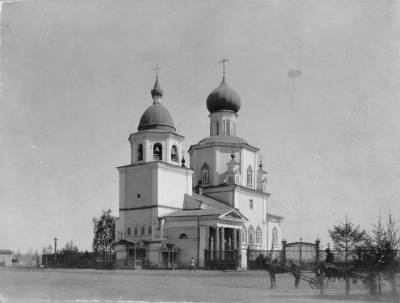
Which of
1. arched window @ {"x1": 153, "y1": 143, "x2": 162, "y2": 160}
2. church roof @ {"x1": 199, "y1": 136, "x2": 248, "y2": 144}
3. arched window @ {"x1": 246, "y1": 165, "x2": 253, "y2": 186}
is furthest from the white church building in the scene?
arched window @ {"x1": 246, "y1": 165, "x2": 253, "y2": 186}

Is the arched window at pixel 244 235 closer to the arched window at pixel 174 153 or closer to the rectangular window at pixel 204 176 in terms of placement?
the rectangular window at pixel 204 176

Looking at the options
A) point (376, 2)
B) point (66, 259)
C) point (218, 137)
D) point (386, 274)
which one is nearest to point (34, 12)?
point (376, 2)

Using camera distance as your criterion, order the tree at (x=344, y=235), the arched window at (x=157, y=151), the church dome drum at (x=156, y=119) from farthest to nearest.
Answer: the church dome drum at (x=156, y=119) → the arched window at (x=157, y=151) → the tree at (x=344, y=235)

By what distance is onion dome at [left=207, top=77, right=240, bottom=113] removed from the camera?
46750 millimetres

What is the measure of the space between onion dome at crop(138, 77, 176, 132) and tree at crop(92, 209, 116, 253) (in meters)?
19.5

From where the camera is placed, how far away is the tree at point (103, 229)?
56625 millimetres

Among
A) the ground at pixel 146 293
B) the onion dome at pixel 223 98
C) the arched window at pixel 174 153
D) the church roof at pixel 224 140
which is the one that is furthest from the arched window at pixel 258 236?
the ground at pixel 146 293

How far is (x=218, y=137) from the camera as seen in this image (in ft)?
155

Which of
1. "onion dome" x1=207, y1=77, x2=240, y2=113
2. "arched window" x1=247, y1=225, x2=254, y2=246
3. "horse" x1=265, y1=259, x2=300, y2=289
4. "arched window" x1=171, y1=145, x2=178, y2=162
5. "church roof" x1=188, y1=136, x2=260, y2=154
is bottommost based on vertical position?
"horse" x1=265, y1=259, x2=300, y2=289

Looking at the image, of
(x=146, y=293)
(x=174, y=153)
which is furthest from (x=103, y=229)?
(x=146, y=293)

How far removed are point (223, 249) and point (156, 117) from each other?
34.4ft

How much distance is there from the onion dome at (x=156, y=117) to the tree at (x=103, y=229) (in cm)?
1954

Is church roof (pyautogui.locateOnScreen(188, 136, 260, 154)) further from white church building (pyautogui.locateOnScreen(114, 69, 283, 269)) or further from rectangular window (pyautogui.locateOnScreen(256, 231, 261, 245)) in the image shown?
rectangular window (pyautogui.locateOnScreen(256, 231, 261, 245))

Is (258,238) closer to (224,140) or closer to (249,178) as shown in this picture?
(249,178)
